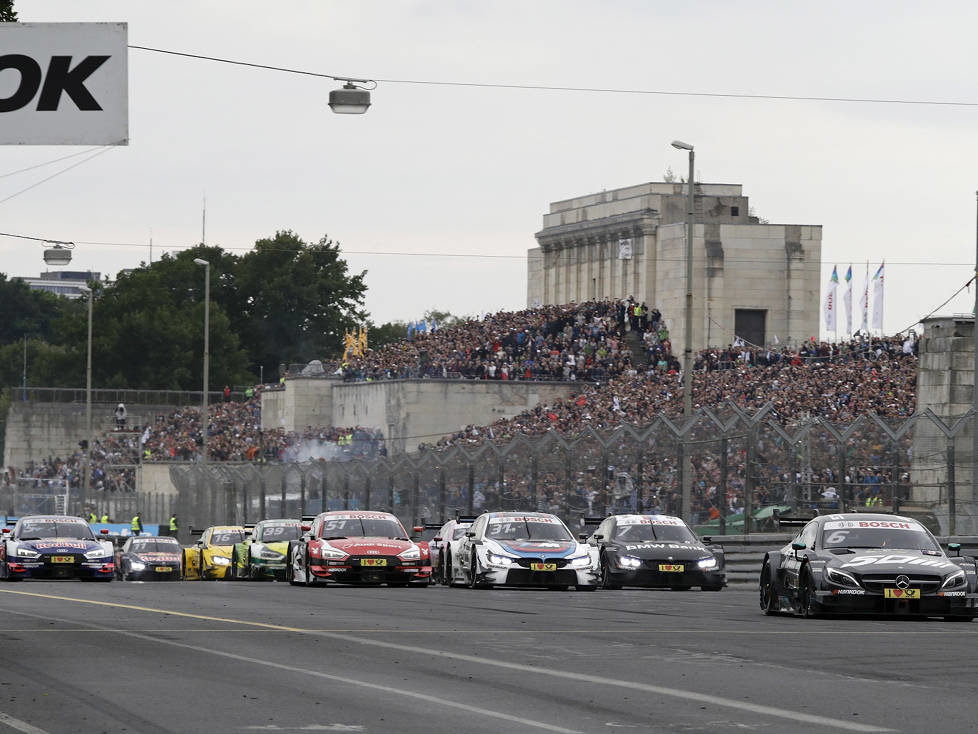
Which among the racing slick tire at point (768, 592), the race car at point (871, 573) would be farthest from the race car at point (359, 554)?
the race car at point (871, 573)

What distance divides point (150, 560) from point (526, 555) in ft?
45.5

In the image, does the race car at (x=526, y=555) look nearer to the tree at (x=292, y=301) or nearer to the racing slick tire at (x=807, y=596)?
the racing slick tire at (x=807, y=596)

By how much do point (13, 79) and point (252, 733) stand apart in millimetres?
8072

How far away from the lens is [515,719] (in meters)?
11.0

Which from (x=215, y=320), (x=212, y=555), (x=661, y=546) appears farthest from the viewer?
(x=215, y=320)

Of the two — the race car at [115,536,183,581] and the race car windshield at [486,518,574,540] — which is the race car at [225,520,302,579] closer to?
the race car at [115,536,183,581]

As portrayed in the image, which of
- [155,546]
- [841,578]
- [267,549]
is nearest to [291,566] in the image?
[267,549]

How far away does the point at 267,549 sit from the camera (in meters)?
38.4

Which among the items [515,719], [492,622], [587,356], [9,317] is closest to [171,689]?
[515,719]

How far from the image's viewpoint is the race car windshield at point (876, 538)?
21.5 m

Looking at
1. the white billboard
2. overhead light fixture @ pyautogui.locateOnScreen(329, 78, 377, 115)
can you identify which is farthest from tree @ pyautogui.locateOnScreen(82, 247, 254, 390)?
the white billboard

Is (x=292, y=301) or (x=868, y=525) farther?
(x=292, y=301)

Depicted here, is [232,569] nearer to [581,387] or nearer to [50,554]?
[50,554]

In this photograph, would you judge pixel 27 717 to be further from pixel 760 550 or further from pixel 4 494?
pixel 4 494
